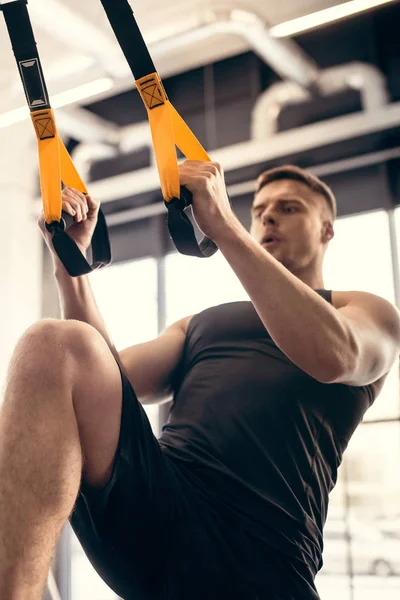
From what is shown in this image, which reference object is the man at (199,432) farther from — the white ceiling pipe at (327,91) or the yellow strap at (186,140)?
the white ceiling pipe at (327,91)

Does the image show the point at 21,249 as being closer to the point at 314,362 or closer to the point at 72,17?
the point at 72,17

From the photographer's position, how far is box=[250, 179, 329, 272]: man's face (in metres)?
1.93

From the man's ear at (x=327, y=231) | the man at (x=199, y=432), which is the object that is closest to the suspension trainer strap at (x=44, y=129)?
the man at (x=199, y=432)

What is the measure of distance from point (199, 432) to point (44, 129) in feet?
2.13

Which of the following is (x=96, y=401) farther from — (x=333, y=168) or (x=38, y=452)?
(x=333, y=168)

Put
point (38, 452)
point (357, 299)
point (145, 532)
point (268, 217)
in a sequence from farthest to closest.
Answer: point (268, 217), point (357, 299), point (145, 532), point (38, 452)

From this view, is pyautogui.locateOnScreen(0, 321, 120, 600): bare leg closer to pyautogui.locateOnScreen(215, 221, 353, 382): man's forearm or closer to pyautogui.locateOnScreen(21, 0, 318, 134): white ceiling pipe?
pyautogui.locateOnScreen(215, 221, 353, 382): man's forearm

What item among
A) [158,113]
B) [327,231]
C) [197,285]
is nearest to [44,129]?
[158,113]

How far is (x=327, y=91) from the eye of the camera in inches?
135

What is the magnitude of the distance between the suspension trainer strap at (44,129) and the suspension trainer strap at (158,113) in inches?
5.6

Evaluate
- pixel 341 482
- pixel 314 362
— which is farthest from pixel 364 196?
pixel 314 362

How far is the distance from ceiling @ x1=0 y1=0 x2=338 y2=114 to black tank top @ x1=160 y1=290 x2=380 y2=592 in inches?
68.4

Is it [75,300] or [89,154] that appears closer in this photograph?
[75,300]

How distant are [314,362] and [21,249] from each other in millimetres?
3178
